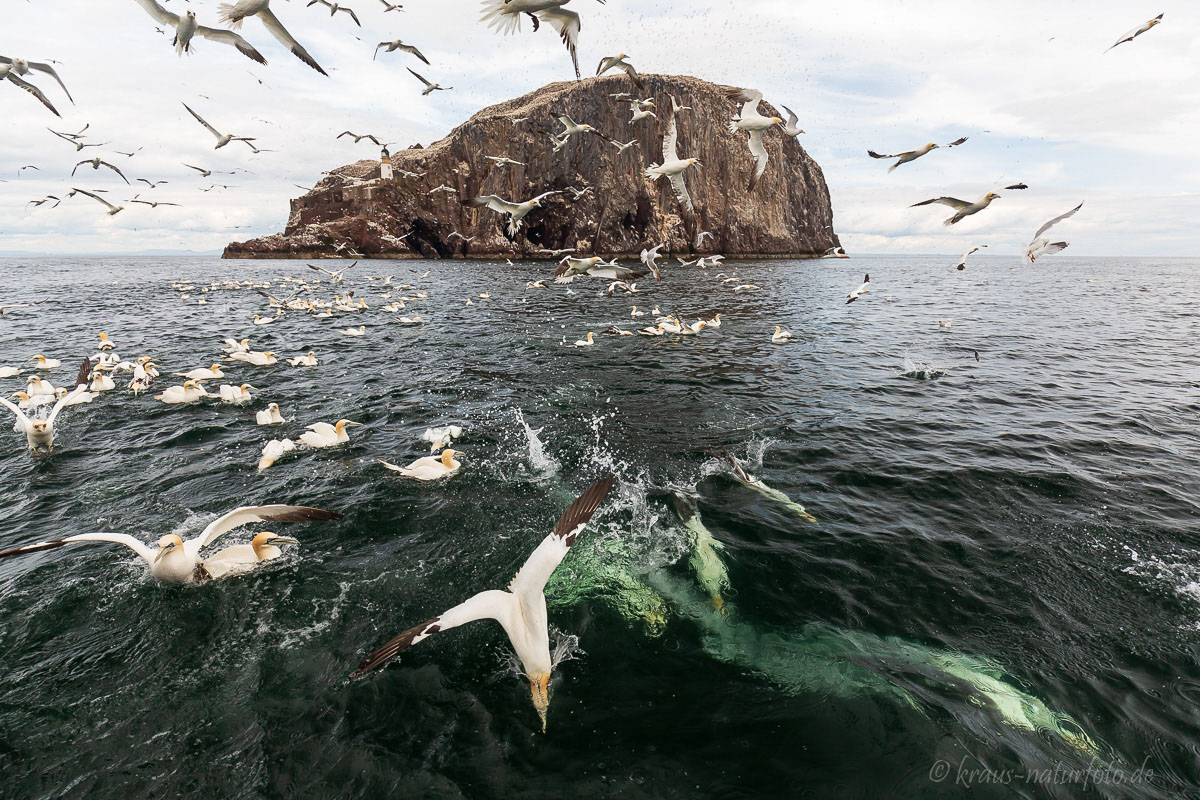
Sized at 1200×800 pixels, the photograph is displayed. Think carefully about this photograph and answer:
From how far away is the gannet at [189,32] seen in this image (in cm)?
705

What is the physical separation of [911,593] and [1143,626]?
72.5 inches

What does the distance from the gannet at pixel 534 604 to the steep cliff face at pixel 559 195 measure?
224 ft

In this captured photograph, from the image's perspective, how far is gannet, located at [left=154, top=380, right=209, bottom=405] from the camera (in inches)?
395

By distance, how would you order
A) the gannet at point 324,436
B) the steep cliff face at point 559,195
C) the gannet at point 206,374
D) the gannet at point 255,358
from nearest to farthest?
1. the gannet at point 324,436
2. the gannet at point 206,374
3. the gannet at point 255,358
4. the steep cliff face at point 559,195

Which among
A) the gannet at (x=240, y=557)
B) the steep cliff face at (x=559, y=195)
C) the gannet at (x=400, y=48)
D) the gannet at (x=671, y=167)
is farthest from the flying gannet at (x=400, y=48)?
the steep cliff face at (x=559, y=195)

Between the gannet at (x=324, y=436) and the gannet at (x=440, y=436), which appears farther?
the gannet at (x=440, y=436)

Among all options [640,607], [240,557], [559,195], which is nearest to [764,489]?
[640,607]

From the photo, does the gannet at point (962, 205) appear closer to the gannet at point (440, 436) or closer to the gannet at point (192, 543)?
the gannet at point (440, 436)

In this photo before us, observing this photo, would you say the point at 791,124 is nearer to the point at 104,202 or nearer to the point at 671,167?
the point at 671,167

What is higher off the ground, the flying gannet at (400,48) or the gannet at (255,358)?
the flying gannet at (400,48)

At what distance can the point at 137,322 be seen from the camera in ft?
69.6

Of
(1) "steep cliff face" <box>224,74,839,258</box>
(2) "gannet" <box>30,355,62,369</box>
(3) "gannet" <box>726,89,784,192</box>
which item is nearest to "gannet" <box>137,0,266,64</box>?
(3) "gannet" <box>726,89,784,192</box>

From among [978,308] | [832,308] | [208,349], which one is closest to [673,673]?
[208,349]

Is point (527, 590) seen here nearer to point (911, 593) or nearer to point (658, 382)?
Result: point (911, 593)
